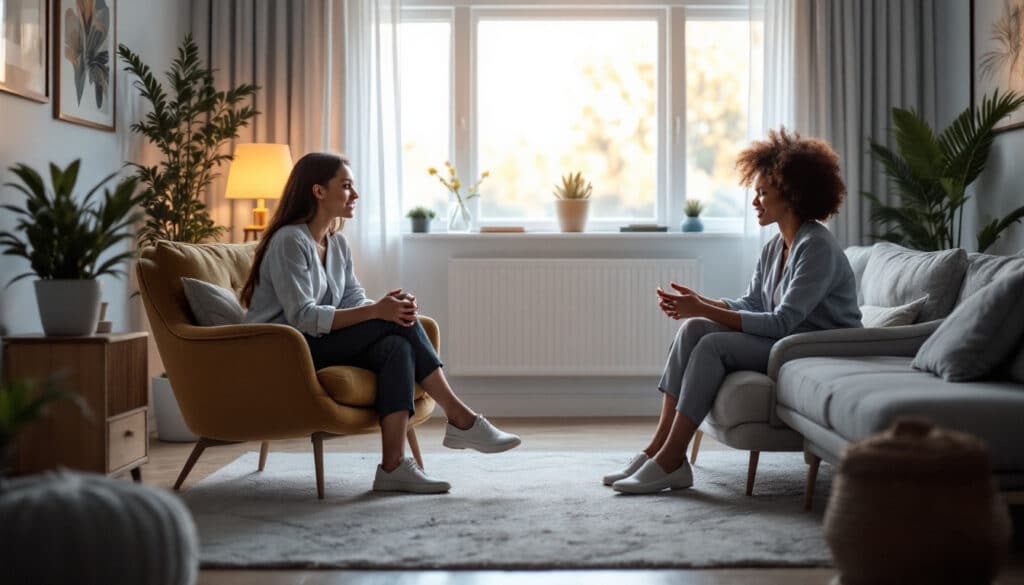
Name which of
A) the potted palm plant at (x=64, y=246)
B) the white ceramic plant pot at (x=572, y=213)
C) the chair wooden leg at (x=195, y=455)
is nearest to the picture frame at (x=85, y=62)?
the potted palm plant at (x=64, y=246)

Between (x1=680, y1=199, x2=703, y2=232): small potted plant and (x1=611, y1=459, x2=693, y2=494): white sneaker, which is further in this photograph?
(x1=680, y1=199, x2=703, y2=232): small potted plant

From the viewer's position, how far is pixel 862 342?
329cm

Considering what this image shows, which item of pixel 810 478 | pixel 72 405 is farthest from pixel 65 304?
pixel 810 478

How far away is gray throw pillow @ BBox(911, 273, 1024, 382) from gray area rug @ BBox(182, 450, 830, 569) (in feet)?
1.82

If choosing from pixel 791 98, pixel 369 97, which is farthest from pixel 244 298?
pixel 791 98

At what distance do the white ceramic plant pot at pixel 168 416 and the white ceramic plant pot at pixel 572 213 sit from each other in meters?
1.99

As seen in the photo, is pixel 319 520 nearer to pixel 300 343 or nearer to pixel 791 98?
pixel 300 343

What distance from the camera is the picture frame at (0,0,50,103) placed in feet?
11.2

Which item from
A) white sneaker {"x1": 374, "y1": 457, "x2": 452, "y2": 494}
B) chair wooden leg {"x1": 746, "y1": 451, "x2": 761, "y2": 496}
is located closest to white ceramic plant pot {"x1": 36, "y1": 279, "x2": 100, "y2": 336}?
white sneaker {"x1": 374, "y1": 457, "x2": 452, "y2": 494}

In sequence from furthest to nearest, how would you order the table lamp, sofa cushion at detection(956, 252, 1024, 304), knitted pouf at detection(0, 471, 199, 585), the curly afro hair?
the table lamp, the curly afro hair, sofa cushion at detection(956, 252, 1024, 304), knitted pouf at detection(0, 471, 199, 585)

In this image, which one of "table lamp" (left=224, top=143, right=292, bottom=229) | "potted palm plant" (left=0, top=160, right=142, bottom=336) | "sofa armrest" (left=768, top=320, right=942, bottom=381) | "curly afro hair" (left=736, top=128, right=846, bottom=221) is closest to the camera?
"potted palm plant" (left=0, top=160, right=142, bottom=336)

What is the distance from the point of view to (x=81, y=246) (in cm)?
309

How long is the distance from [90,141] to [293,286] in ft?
4.38

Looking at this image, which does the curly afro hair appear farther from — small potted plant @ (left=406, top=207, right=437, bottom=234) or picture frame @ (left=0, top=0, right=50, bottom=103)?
picture frame @ (left=0, top=0, right=50, bottom=103)
